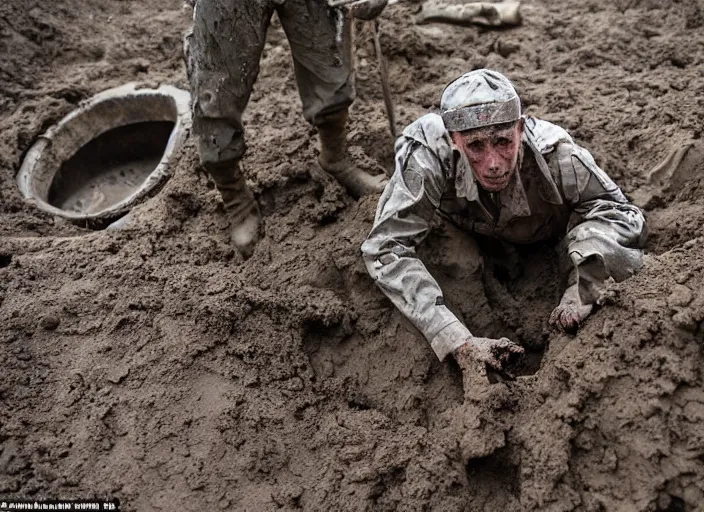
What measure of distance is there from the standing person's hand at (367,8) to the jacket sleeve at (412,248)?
29.8 inches

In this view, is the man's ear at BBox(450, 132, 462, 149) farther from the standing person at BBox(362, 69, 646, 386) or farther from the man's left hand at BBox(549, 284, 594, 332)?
the man's left hand at BBox(549, 284, 594, 332)

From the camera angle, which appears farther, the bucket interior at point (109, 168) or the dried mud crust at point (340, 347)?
the bucket interior at point (109, 168)

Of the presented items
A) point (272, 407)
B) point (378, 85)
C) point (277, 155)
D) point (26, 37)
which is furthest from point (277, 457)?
point (26, 37)

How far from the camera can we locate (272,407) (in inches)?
91.4

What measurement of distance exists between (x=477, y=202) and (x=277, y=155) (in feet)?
4.39

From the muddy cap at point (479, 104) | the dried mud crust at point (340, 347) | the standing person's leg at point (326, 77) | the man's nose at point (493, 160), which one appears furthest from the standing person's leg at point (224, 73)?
the man's nose at point (493, 160)

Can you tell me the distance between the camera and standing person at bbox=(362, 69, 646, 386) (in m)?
2.25

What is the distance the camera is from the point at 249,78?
8.96ft

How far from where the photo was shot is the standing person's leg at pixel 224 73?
2562 millimetres

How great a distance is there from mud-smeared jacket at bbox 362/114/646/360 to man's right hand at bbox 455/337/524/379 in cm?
9

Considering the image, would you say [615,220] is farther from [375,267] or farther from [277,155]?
[277,155]

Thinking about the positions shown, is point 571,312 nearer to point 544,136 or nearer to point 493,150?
point 493,150

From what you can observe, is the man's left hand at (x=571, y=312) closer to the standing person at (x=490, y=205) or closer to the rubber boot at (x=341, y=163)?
the standing person at (x=490, y=205)

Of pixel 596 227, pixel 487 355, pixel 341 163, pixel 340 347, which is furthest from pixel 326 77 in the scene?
pixel 487 355
